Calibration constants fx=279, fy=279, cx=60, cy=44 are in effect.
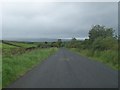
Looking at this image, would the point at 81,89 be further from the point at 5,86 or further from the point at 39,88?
the point at 5,86

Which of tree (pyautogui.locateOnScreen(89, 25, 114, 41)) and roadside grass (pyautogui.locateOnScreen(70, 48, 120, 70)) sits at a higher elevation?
tree (pyautogui.locateOnScreen(89, 25, 114, 41))

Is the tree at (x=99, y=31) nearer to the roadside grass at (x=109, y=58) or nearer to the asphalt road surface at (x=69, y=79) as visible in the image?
the roadside grass at (x=109, y=58)

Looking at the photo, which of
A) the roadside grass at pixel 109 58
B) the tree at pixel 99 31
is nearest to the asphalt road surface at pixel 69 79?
the roadside grass at pixel 109 58

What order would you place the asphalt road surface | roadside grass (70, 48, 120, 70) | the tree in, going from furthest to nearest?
the tree, roadside grass (70, 48, 120, 70), the asphalt road surface

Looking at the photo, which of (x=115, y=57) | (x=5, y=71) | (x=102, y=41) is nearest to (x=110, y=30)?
(x=102, y=41)

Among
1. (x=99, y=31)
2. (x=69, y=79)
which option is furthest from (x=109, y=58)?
(x=99, y=31)

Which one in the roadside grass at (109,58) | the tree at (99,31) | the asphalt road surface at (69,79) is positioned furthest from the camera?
the tree at (99,31)

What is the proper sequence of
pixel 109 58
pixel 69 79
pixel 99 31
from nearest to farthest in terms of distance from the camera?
1. pixel 69 79
2. pixel 109 58
3. pixel 99 31

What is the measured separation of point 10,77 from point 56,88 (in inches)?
163

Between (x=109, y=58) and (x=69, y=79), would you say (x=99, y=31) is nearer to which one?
(x=109, y=58)

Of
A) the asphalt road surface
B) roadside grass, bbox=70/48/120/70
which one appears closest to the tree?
roadside grass, bbox=70/48/120/70

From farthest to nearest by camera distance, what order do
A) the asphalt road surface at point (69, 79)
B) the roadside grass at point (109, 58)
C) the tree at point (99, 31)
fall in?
the tree at point (99, 31)
the roadside grass at point (109, 58)
the asphalt road surface at point (69, 79)

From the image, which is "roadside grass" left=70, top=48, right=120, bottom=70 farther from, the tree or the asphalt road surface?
the tree

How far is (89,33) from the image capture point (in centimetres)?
8581
